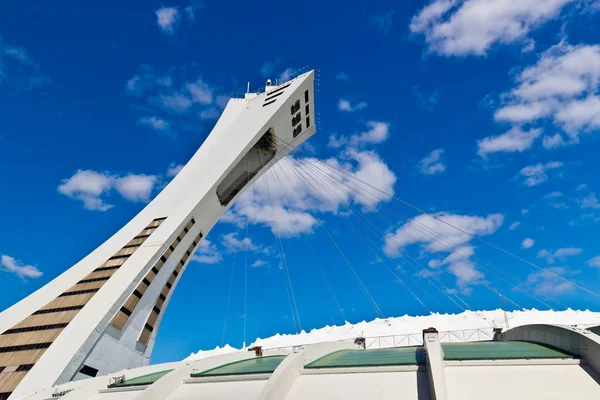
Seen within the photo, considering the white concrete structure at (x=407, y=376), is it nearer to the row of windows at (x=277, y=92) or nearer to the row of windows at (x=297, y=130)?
the row of windows at (x=297, y=130)

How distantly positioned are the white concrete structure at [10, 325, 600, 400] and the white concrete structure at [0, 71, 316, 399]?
779 centimetres

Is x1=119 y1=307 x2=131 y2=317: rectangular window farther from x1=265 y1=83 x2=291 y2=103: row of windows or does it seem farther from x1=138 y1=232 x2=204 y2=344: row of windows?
x1=265 y1=83 x2=291 y2=103: row of windows

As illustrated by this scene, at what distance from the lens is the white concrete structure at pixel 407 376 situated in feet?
39.5

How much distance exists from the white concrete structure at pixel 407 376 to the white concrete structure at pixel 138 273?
7.79m

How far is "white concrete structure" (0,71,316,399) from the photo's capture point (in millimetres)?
23888

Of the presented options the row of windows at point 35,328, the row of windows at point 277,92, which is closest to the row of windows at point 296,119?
the row of windows at point 277,92

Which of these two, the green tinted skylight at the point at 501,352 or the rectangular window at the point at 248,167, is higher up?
the rectangular window at the point at 248,167

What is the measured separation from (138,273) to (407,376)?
2163cm

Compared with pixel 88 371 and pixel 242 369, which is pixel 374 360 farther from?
pixel 88 371

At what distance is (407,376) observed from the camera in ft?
43.7

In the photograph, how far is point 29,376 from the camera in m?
21.9

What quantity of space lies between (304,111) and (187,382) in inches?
1361

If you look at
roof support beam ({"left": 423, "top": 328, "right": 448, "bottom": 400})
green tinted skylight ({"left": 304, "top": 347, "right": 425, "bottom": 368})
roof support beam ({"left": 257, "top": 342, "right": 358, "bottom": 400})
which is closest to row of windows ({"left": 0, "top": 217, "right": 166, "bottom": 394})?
roof support beam ({"left": 257, "top": 342, "right": 358, "bottom": 400})

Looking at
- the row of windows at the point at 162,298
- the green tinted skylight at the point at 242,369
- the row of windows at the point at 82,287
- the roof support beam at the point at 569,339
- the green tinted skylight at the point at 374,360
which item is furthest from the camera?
the row of windows at the point at 162,298
